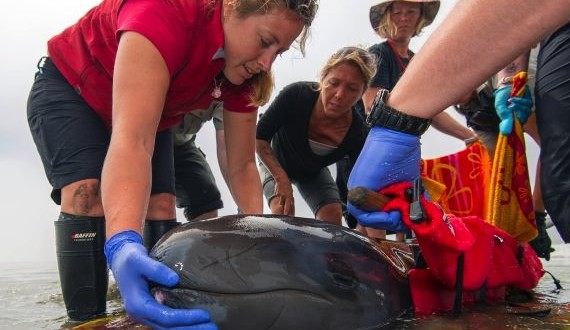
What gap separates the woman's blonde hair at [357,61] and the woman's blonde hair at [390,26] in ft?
1.62

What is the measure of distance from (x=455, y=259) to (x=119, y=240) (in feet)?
3.98

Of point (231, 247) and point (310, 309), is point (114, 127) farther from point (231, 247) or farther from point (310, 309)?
point (310, 309)

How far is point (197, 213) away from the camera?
14.8ft

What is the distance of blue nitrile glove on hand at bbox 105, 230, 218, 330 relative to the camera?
1566 millimetres

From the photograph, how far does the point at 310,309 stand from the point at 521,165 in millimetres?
1556

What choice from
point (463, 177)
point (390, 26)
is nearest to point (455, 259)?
point (463, 177)

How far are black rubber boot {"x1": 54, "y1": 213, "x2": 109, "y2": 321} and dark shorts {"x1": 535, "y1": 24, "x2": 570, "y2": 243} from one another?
202 centimetres

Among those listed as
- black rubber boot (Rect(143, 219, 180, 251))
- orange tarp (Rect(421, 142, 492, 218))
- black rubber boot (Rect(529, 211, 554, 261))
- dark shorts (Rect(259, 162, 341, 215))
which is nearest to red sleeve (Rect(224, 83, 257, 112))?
black rubber boot (Rect(143, 219, 180, 251))

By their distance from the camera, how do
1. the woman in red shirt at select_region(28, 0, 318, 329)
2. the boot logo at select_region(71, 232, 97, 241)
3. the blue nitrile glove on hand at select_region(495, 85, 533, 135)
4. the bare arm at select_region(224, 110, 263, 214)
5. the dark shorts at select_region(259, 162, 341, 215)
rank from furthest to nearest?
the dark shorts at select_region(259, 162, 341, 215) < the bare arm at select_region(224, 110, 263, 214) < the blue nitrile glove on hand at select_region(495, 85, 533, 135) < the boot logo at select_region(71, 232, 97, 241) < the woman in red shirt at select_region(28, 0, 318, 329)

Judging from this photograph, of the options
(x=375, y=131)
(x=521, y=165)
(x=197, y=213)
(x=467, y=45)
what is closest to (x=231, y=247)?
(x=375, y=131)

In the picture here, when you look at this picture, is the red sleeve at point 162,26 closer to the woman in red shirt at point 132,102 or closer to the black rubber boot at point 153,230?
the woman in red shirt at point 132,102

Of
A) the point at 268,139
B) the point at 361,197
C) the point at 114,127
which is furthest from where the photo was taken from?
the point at 268,139

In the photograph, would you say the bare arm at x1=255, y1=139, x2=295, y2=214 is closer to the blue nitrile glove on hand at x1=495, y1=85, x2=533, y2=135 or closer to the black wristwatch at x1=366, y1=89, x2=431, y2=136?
the blue nitrile glove on hand at x1=495, y1=85, x2=533, y2=135

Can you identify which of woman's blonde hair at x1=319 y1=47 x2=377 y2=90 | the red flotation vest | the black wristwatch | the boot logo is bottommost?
the red flotation vest
